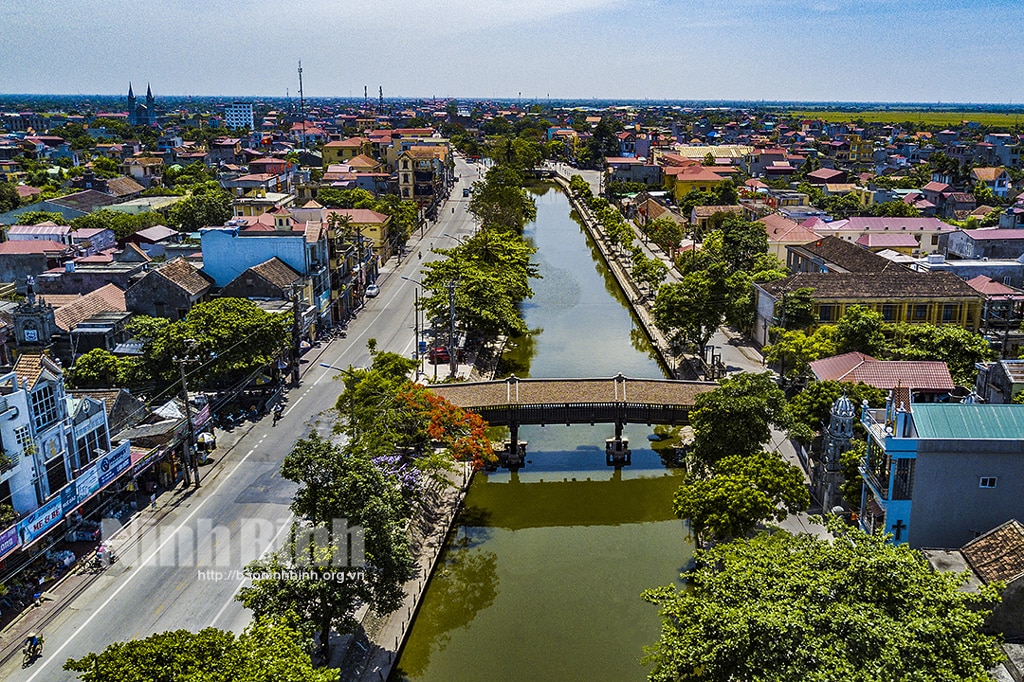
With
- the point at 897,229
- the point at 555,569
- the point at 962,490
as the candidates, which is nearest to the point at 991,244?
the point at 897,229

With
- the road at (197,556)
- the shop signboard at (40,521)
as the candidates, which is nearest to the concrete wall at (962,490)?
the road at (197,556)

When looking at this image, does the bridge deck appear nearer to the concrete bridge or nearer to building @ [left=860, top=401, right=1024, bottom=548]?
the concrete bridge

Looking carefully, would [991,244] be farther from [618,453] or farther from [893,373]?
[618,453]

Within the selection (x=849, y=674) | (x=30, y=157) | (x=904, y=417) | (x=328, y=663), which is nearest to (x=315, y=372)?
(x=328, y=663)

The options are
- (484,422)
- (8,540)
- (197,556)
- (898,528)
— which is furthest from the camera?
(484,422)

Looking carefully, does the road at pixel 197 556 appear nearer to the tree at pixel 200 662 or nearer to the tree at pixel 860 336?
the tree at pixel 200 662

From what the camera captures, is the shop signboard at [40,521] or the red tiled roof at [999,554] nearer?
the red tiled roof at [999,554]
